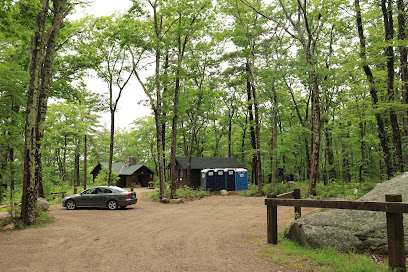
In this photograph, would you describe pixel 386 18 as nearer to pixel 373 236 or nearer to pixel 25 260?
pixel 373 236

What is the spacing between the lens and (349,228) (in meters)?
5.76

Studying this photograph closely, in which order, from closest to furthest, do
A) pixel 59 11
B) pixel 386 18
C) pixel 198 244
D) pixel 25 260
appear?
pixel 25 260 → pixel 198 244 → pixel 59 11 → pixel 386 18

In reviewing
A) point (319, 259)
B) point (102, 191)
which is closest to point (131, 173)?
point (102, 191)

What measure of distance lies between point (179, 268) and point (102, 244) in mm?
3034

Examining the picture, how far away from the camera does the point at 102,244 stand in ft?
23.2

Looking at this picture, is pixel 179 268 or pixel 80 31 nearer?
pixel 179 268

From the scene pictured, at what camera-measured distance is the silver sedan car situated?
15.8 m

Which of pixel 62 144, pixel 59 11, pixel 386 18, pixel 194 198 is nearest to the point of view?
pixel 59 11

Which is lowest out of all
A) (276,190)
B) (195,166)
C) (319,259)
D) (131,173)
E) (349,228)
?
(276,190)

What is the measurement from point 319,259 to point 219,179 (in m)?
23.4

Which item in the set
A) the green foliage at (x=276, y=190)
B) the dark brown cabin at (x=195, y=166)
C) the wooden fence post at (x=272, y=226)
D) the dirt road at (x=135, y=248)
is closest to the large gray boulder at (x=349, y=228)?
the wooden fence post at (x=272, y=226)

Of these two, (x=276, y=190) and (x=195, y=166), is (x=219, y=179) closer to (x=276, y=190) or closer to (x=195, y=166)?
(x=195, y=166)

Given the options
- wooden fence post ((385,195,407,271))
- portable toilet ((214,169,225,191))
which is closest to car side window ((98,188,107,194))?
portable toilet ((214,169,225,191))

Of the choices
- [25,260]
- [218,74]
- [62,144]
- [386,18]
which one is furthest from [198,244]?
[62,144]
